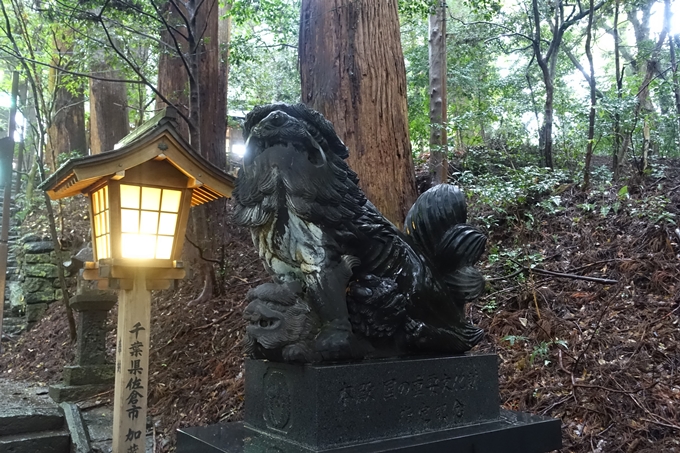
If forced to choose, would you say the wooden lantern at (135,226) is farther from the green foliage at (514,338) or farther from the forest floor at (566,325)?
the green foliage at (514,338)

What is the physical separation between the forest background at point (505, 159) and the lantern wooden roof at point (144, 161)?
125cm

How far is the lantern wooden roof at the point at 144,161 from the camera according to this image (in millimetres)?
3721

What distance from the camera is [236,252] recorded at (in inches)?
317

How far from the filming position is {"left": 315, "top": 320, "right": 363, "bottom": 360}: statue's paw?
2256 millimetres

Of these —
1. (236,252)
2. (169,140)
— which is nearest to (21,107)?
(236,252)

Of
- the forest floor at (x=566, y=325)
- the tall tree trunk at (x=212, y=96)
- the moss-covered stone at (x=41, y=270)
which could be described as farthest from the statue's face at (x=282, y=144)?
the moss-covered stone at (x=41, y=270)

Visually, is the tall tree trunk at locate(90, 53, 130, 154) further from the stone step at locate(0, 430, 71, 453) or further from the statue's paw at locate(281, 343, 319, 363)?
the statue's paw at locate(281, 343, 319, 363)

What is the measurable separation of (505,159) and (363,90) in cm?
505

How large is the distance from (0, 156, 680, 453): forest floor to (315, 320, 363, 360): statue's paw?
2.28 meters

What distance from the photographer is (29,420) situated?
218 inches

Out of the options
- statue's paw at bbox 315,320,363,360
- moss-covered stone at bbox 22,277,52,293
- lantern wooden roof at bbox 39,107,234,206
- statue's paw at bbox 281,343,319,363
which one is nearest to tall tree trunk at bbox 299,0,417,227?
lantern wooden roof at bbox 39,107,234,206

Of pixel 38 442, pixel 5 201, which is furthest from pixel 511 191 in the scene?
pixel 38 442

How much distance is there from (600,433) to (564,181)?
4.72 m

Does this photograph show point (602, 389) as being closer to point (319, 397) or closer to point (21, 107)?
point (319, 397)
